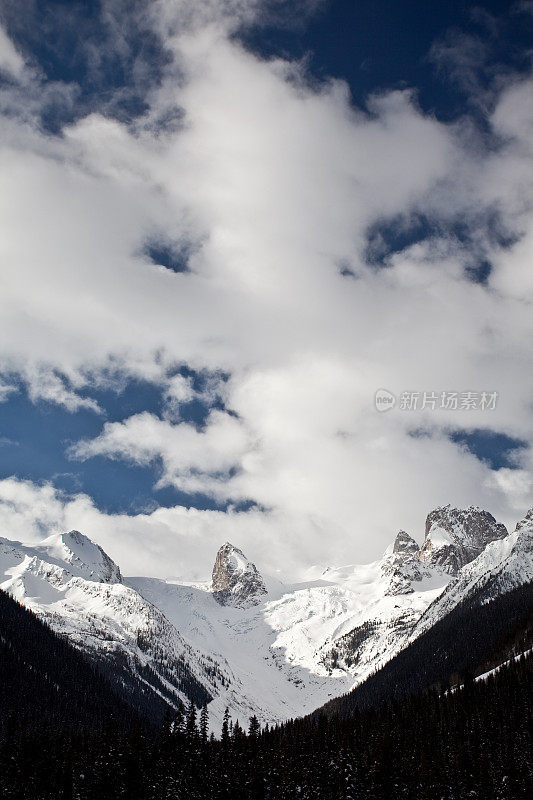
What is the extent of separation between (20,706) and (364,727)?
99231 mm

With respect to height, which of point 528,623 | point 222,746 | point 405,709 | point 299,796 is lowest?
point 299,796

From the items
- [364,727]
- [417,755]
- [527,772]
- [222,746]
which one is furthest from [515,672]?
[222,746]

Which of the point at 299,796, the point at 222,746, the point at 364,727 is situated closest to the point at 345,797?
the point at 299,796

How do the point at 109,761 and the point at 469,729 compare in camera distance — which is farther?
the point at 469,729

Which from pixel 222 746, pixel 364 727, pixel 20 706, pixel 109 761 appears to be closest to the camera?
pixel 109 761

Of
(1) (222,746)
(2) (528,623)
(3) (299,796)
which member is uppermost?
(2) (528,623)

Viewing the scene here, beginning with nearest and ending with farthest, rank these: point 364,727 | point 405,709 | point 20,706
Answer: point 364,727
point 405,709
point 20,706

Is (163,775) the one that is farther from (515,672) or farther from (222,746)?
(515,672)

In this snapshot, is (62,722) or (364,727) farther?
(62,722)

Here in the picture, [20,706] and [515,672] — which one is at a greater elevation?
[515,672]

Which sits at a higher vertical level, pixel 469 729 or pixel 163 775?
pixel 469 729

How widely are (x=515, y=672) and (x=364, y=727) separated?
42005mm

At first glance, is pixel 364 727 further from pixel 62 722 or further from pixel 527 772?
pixel 62 722

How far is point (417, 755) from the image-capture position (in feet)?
360
